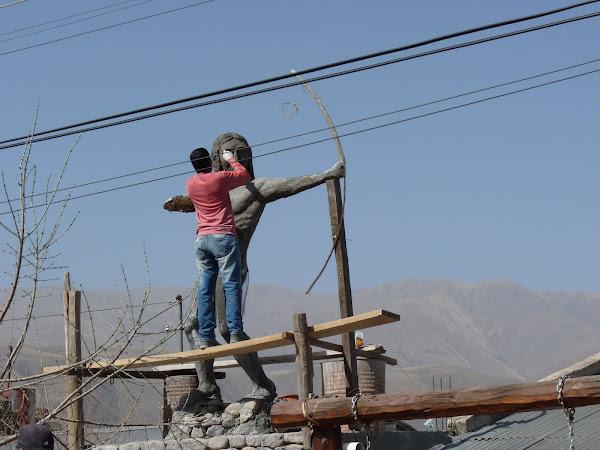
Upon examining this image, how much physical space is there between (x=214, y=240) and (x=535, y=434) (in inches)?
194

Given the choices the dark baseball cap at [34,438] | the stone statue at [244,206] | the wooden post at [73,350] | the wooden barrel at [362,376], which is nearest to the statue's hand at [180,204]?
the stone statue at [244,206]

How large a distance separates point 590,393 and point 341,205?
19.1 ft

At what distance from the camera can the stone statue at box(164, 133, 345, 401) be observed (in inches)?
560

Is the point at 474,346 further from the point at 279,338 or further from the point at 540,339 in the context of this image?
the point at 279,338

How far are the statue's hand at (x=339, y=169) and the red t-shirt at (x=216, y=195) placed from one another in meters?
1.00

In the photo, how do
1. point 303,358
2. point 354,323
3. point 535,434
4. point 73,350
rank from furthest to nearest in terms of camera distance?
point 535,434, point 73,350, point 303,358, point 354,323

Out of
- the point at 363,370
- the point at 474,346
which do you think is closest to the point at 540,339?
the point at 474,346

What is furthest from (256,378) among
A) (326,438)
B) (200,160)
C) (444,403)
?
(444,403)

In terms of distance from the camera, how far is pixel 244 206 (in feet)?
47.6

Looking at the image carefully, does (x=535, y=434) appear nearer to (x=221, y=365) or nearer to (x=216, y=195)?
(x=221, y=365)

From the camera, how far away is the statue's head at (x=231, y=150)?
46.7 ft

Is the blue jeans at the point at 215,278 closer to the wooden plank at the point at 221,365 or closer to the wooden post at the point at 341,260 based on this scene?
the wooden plank at the point at 221,365

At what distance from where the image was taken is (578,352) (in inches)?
6708

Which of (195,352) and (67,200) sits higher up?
(67,200)
